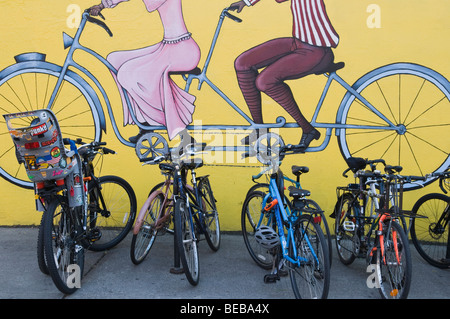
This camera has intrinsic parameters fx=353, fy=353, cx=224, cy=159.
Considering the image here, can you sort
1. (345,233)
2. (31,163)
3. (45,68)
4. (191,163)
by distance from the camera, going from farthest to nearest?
(45,68) → (345,233) → (191,163) → (31,163)

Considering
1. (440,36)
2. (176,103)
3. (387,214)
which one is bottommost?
(387,214)

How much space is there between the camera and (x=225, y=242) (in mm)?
4355

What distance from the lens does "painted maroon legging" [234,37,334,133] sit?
176 inches

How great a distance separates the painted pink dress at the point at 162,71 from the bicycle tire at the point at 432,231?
294cm

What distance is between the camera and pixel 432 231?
149 inches

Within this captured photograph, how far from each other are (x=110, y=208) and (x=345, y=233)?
2816mm

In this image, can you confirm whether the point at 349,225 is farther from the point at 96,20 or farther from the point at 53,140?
the point at 96,20

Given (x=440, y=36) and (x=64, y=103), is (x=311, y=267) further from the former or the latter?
(x=64, y=103)

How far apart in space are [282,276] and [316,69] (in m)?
2.57

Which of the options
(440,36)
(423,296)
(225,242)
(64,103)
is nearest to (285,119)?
(225,242)

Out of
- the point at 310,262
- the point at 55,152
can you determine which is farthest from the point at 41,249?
the point at 310,262

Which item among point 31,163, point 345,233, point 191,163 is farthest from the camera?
point 345,233

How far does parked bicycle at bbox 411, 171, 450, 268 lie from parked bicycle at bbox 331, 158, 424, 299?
0.58 m

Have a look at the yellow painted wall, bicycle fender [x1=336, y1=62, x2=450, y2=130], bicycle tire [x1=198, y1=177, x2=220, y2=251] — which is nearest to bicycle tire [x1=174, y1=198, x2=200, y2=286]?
bicycle tire [x1=198, y1=177, x2=220, y2=251]
